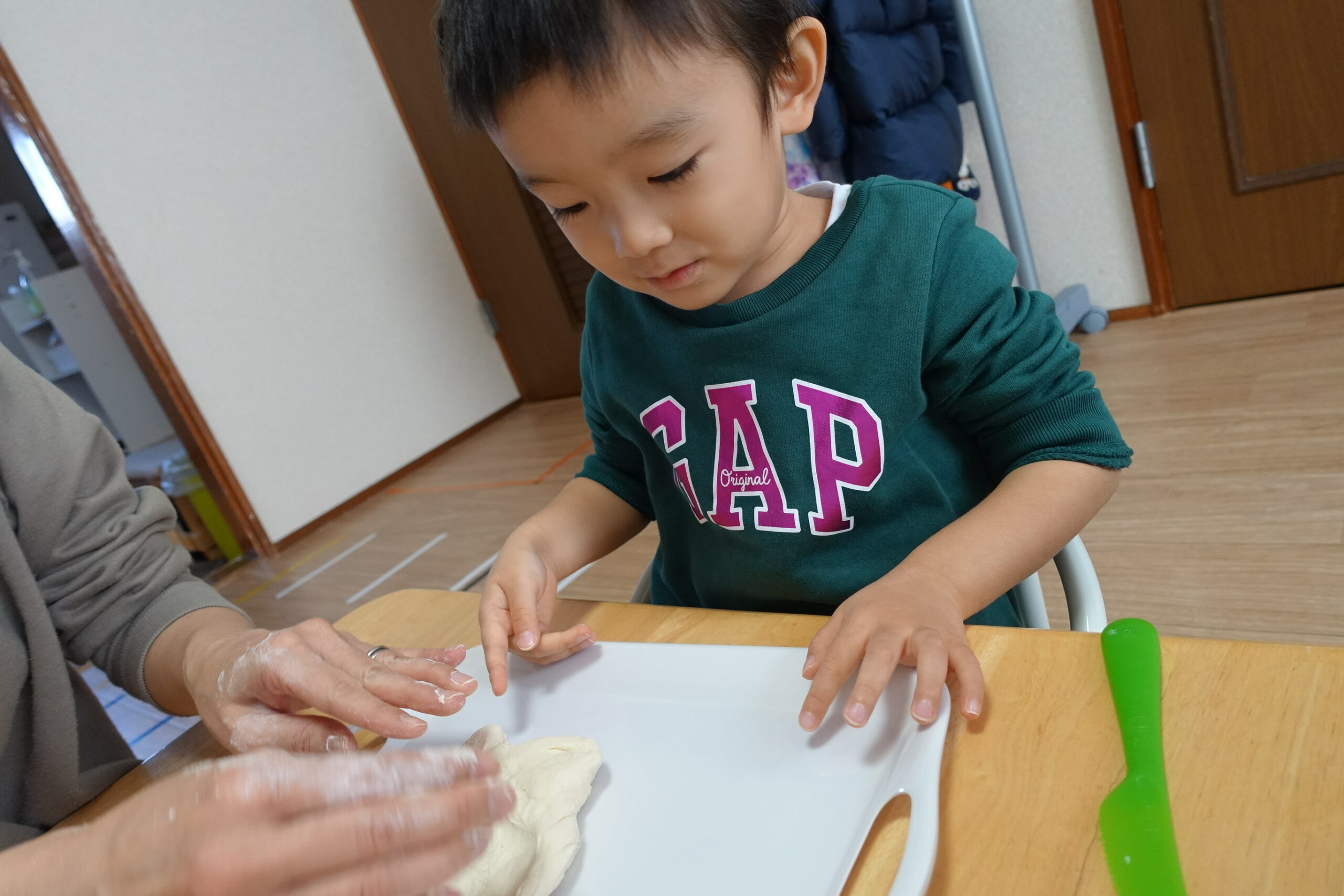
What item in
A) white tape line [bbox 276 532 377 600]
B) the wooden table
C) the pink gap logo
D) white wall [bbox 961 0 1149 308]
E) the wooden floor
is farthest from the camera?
white tape line [bbox 276 532 377 600]

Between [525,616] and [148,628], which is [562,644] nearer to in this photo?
[525,616]

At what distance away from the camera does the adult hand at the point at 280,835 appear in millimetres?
298

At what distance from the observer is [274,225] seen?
108 inches

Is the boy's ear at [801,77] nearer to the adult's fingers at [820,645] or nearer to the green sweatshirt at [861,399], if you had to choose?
the green sweatshirt at [861,399]

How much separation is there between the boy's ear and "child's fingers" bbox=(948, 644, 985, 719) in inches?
14.6

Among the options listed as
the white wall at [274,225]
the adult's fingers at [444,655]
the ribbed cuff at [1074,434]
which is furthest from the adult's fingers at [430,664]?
the white wall at [274,225]

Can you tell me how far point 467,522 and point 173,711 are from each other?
5.53ft

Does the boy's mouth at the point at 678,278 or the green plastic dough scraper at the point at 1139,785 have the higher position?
the boy's mouth at the point at 678,278

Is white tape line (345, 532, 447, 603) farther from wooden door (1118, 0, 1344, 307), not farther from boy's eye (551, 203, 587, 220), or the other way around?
wooden door (1118, 0, 1344, 307)

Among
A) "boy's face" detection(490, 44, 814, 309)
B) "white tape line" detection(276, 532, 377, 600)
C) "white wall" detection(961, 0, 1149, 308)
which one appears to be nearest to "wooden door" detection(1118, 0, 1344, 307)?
"white wall" detection(961, 0, 1149, 308)

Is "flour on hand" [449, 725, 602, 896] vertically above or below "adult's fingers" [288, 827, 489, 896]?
below

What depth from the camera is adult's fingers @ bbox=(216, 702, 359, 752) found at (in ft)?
1.66

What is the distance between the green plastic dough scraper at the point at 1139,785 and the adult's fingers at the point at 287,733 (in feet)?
1.29

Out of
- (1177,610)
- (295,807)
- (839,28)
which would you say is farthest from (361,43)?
(295,807)
